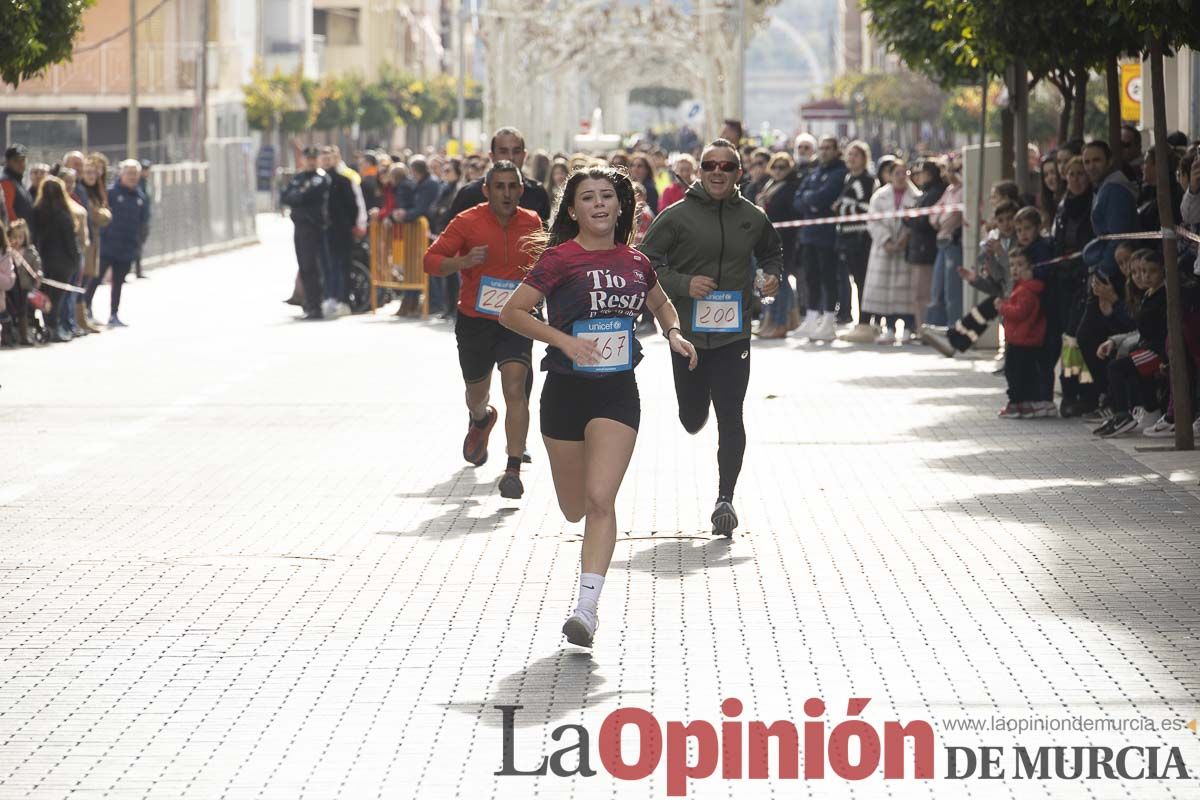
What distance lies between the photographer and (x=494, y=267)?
41.6ft

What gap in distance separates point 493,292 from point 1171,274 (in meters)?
3.64

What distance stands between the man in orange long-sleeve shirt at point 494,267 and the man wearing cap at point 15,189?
1046 centimetres

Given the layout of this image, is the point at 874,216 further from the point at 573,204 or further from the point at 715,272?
the point at 573,204

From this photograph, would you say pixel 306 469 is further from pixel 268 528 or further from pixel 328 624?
pixel 328 624

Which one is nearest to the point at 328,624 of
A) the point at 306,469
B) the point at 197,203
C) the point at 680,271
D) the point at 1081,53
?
the point at 680,271

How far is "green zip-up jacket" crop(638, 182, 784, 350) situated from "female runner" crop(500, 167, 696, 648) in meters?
2.42

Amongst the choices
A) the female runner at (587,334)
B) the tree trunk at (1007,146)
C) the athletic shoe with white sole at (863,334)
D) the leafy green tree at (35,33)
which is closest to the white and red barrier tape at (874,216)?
the tree trunk at (1007,146)

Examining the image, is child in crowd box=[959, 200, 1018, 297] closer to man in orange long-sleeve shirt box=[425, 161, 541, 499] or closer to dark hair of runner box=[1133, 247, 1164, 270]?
dark hair of runner box=[1133, 247, 1164, 270]

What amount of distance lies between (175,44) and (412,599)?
5448cm

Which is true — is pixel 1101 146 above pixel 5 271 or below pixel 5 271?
above

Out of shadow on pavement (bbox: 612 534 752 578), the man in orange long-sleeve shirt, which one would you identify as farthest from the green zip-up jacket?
the man in orange long-sleeve shirt

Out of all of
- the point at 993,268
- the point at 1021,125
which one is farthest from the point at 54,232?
the point at 993,268

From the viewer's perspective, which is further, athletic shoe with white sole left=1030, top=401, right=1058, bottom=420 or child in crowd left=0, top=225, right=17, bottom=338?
child in crowd left=0, top=225, right=17, bottom=338

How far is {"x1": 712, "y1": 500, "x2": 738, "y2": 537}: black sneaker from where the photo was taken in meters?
10.7
